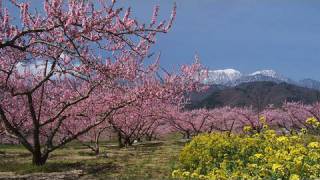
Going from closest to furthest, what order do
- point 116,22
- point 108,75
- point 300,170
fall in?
1. point 300,170
2. point 116,22
3. point 108,75

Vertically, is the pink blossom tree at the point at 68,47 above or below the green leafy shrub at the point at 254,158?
above

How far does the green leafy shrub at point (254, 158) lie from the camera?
9680 mm

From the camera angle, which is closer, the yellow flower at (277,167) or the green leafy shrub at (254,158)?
the yellow flower at (277,167)

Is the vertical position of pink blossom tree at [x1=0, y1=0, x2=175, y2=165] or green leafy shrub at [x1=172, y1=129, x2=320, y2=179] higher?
pink blossom tree at [x1=0, y1=0, x2=175, y2=165]

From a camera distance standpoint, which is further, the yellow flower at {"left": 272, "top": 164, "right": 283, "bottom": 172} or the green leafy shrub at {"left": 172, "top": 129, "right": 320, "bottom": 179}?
the green leafy shrub at {"left": 172, "top": 129, "right": 320, "bottom": 179}

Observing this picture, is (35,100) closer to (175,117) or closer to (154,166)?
(154,166)

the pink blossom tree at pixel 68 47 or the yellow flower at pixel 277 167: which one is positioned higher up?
→ the pink blossom tree at pixel 68 47

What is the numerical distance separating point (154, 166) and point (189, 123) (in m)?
43.8

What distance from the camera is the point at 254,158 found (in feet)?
44.8

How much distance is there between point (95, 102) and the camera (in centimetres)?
2872

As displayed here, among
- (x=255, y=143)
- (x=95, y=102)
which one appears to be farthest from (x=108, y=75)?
(x=95, y=102)

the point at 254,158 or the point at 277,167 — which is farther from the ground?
the point at 277,167

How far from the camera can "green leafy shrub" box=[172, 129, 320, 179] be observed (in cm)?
968

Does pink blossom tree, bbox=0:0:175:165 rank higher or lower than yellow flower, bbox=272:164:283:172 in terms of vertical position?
higher
